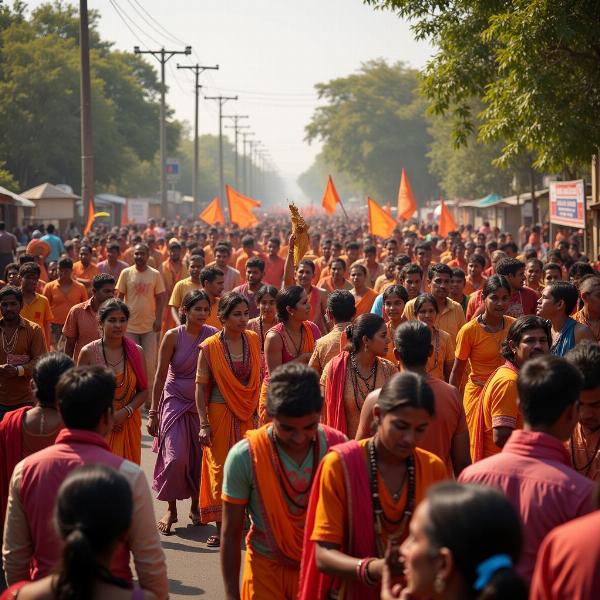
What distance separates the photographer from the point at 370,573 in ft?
11.1

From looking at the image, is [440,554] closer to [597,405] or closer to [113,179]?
[597,405]

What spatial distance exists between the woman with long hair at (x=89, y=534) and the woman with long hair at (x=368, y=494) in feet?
2.54

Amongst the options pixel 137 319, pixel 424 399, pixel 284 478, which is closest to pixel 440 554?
pixel 424 399

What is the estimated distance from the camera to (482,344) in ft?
23.9

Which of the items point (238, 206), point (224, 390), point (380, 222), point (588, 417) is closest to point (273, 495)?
point (588, 417)

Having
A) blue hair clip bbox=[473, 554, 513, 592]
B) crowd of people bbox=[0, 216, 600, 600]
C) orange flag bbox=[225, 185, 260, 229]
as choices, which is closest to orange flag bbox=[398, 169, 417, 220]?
orange flag bbox=[225, 185, 260, 229]

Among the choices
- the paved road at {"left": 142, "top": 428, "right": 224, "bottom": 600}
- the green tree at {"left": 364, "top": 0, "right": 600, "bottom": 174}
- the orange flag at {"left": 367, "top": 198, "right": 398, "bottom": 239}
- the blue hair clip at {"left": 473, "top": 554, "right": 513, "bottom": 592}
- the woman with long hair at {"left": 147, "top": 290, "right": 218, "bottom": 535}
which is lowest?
the paved road at {"left": 142, "top": 428, "right": 224, "bottom": 600}

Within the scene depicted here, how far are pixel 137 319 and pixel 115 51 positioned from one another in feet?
207

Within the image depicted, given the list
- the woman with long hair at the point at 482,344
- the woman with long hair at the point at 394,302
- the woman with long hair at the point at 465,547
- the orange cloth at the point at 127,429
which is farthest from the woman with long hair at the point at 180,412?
the woman with long hair at the point at 465,547

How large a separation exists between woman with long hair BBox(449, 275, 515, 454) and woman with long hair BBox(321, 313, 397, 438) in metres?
1.41

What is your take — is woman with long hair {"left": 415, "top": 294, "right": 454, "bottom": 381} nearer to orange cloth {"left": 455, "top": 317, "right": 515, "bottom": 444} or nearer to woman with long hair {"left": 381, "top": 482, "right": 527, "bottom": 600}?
orange cloth {"left": 455, "top": 317, "right": 515, "bottom": 444}

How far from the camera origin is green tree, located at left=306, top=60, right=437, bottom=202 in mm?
79188

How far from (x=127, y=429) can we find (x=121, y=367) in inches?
15.2

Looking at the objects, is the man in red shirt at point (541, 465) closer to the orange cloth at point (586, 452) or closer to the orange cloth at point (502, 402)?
the orange cloth at point (586, 452)
